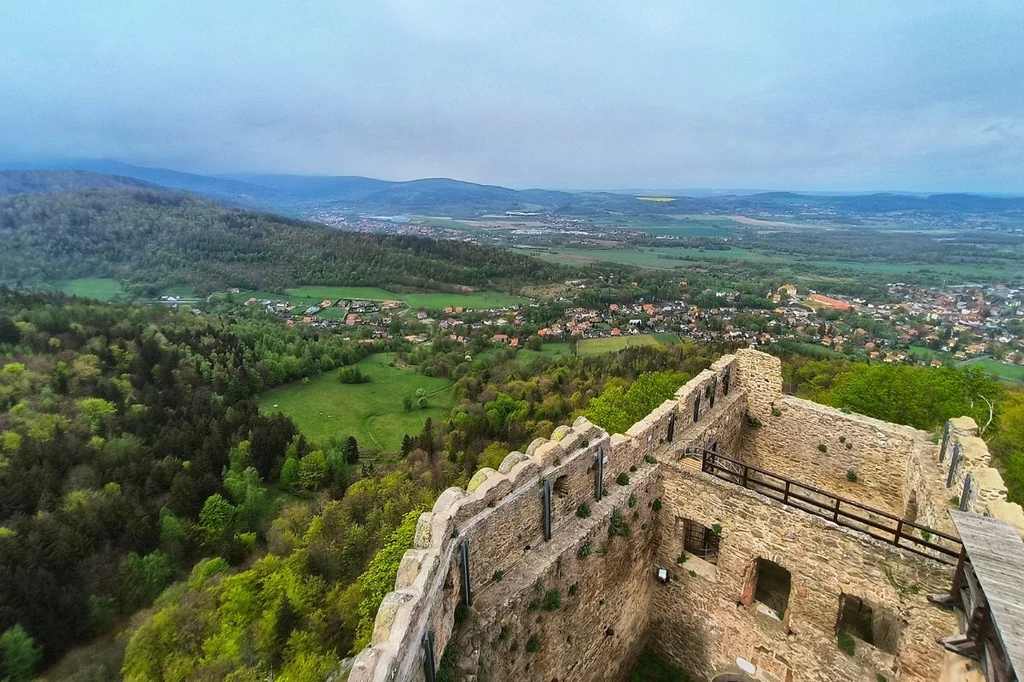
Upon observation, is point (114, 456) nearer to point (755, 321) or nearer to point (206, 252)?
point (755, 321)

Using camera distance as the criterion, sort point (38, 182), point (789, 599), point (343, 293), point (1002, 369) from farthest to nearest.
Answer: point (38, 182), point (343, 293), point (1002, 369), point (789, 599)

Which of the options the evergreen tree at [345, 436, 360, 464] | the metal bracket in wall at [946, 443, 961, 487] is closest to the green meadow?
the evergreen tree at [345, 436, 360, 464]

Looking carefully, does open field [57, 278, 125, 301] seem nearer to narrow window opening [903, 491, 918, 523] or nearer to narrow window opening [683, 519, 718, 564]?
narrow window opening [683, 519, 718, 564]

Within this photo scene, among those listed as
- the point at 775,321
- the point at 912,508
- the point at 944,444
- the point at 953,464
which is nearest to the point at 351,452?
the point at 912,508

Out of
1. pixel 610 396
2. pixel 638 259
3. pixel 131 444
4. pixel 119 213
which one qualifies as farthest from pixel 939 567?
pixel 119 213

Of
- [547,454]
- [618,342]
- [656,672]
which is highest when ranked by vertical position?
[547,454]

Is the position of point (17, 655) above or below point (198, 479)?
above
